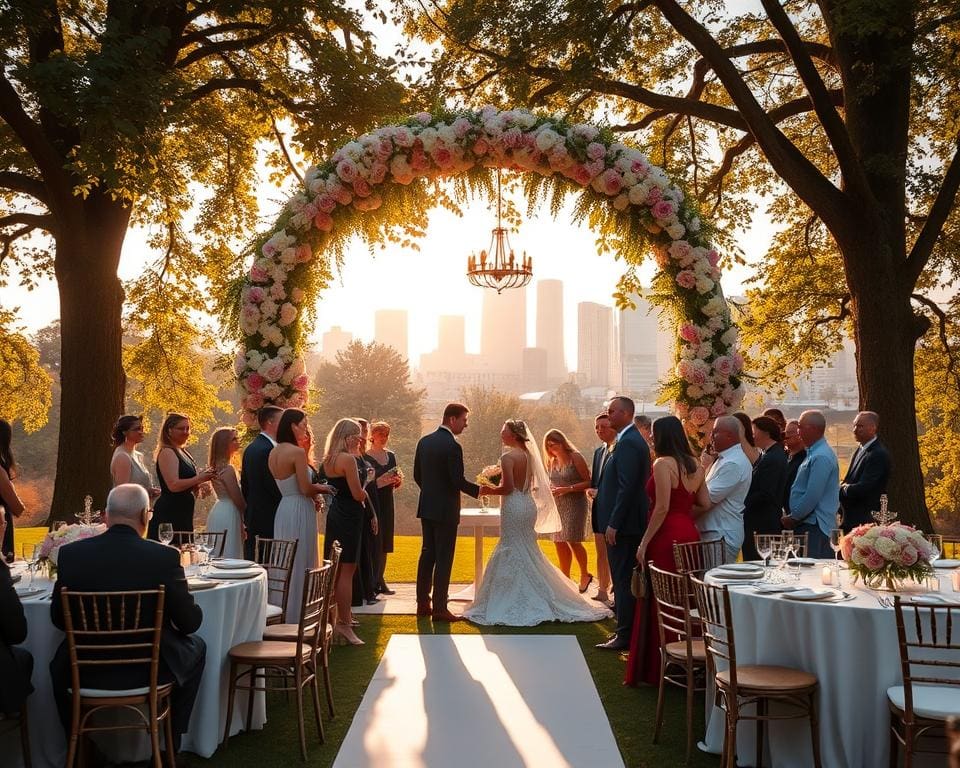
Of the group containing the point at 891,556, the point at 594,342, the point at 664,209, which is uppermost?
the point at 594,342

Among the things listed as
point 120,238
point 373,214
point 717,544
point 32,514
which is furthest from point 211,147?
point 32,514

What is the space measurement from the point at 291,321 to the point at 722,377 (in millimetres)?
4122

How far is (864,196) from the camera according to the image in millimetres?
11633

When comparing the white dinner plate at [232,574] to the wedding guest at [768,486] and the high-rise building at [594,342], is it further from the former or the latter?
the high-rise building at [594,342]

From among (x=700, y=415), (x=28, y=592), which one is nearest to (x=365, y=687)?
(x=28, y=592)

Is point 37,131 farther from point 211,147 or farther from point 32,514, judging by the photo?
point 32,514

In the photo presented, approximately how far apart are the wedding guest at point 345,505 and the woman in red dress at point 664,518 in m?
2.81

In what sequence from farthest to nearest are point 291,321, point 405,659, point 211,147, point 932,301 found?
point 932,301
point 211,147
point 291,321
point 405,659

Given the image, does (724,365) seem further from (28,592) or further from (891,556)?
(28,592)

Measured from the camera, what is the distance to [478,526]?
11.1 m

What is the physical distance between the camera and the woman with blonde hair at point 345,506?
8914mm

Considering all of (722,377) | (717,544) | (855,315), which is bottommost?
(717,544)

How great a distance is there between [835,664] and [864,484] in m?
4.03

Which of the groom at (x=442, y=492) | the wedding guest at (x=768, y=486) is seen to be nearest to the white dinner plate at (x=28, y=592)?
the groom at (x=442, y=492)
